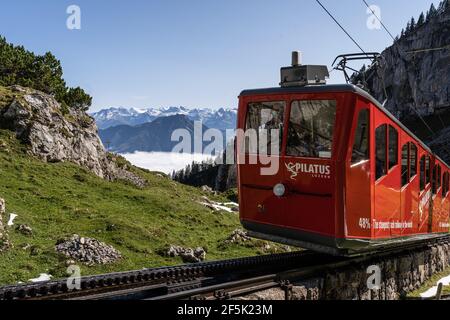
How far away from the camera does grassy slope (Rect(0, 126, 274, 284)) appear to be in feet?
60.8

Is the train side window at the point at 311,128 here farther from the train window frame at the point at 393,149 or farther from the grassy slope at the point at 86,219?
the grassy slope at the point at 86,219

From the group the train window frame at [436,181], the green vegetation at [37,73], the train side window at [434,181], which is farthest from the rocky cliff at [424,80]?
the train side window at [434,181]

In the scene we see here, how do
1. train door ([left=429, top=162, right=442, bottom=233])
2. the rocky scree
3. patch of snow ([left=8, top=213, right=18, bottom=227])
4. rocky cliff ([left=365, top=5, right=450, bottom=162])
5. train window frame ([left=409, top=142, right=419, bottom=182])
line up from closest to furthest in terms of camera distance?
train window frame ([left=409, top=142, right=419, bottom=182]) < train door ([left=429, top=162, right=442, bottom=233]) < the rocky scree < patch of snow ([left=8, top=213, right=18, bottom=227]) < rocky cliff ([left=365, top=5, right=450, bottom=162])

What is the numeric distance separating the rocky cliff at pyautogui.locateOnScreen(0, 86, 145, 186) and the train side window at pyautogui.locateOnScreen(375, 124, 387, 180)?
3431cm

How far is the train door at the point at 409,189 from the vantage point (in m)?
13.6

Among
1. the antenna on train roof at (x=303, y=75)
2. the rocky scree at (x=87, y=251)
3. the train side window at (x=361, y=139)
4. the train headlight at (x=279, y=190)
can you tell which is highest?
the antenna on train roof at (x=303, y=75)

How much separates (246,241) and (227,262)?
625 inches

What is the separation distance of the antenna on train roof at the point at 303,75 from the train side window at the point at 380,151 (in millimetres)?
1996

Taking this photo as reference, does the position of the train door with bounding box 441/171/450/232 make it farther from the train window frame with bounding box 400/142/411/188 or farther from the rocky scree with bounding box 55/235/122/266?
the rocky scree with bounding box 55/235/122/266

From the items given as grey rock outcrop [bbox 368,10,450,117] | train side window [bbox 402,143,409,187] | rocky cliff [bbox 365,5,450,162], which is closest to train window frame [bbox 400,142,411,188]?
train side window [bbox 402,143,409,187]

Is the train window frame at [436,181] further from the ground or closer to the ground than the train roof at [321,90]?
closer to the ground
